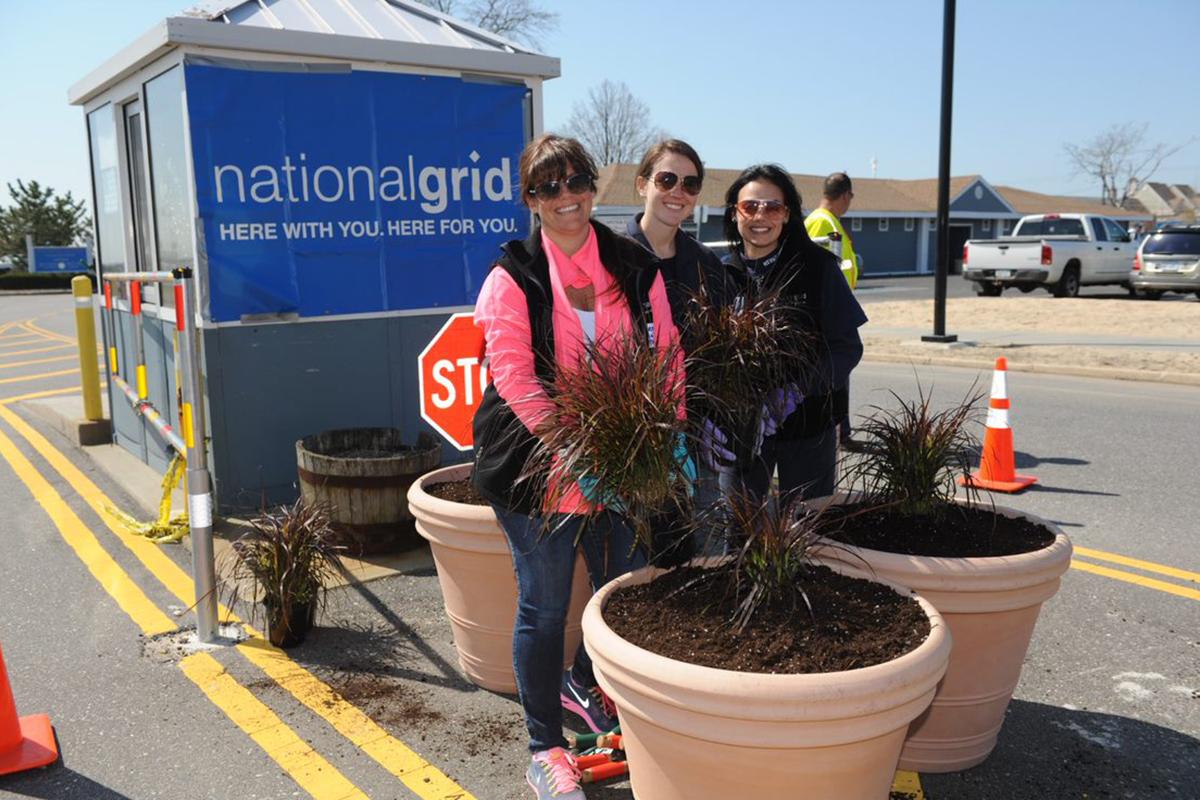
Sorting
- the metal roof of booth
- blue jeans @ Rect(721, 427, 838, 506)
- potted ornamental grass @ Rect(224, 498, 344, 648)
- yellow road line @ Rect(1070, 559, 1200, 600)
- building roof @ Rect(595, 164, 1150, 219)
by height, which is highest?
building roof @ Rect(595, 164, 1150, 219)

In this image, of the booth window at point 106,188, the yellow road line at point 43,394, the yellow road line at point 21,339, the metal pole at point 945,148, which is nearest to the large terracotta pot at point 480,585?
the booth window at point 106,188

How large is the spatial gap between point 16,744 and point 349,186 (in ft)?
12.2

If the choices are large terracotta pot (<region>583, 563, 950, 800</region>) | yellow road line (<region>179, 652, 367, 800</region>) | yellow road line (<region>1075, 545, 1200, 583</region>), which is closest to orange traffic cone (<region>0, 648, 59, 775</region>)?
yellow road line (<region>179, 652, 367, 800</region>)

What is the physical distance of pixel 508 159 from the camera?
6508 millimetres

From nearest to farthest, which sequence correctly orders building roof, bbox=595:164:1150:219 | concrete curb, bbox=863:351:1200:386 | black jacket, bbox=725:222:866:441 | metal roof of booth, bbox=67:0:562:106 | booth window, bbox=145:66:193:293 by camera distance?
1. black jacket, bbox=725:222:866:441
2. metal roof of booth, bbox=67:0:562:106
3. booth window, bbox=145:66:193:293
4. concrete curb, bbox=863:351:1200:386
5. building roof, bbox=595:164:1150:219

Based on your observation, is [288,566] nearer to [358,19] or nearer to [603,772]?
[603,772]

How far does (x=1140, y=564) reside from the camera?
16.5 ft

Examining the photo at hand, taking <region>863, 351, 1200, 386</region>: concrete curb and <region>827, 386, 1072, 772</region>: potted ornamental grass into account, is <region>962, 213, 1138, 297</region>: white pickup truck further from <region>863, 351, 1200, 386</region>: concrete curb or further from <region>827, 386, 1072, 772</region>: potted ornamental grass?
<region>827, 386, 1072, 772</region>: potted ornamental grass

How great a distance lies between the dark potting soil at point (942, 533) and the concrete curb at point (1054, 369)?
29.9 ft

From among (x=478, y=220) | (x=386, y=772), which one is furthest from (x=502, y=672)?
(x=478, y=220)

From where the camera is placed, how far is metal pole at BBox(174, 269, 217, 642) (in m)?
3.90

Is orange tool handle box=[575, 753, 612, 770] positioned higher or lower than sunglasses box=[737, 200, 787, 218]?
lower

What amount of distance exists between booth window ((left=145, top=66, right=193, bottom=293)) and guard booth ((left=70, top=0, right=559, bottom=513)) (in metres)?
0.02

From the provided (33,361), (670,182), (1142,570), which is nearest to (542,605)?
(670,182)
